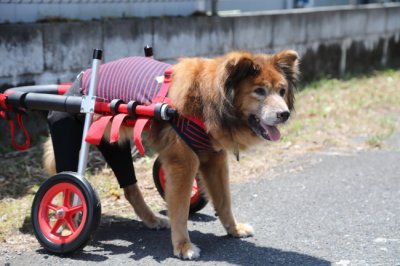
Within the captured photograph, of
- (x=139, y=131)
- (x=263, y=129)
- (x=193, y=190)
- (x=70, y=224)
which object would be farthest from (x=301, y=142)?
(x=70, y=224)

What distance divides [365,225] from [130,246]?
175 centimetres

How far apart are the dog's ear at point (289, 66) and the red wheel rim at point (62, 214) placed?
159 centimetres

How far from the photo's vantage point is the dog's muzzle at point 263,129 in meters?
3.86

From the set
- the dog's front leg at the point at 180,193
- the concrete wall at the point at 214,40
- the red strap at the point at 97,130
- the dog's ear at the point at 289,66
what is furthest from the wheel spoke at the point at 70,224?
the concrete wall at the point at 214,40

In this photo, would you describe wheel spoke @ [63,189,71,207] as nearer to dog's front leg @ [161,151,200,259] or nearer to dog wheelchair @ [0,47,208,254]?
dog wheelchair @ [0,47,208,254]

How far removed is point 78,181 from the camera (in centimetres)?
377

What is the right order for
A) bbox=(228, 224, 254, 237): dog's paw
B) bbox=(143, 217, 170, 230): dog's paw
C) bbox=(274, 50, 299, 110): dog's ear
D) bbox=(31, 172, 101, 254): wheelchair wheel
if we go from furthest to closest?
bbox=(143, 217, 170, 230): dog's paw < bbox=(228, 224, 254, 237): dog's paw < bbox=(274, 50, 299, 110): dog's ear < bbox=(31, 172, 101, 254): wheelchair wheel

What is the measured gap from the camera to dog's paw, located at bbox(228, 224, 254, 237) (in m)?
4.32

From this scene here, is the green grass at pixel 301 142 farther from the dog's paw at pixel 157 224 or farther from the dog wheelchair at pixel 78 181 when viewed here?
the dog wheelchair at pixel 78 181

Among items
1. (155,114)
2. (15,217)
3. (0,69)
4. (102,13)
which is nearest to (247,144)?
(155,114)

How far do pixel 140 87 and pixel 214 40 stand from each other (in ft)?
Result: 13.4

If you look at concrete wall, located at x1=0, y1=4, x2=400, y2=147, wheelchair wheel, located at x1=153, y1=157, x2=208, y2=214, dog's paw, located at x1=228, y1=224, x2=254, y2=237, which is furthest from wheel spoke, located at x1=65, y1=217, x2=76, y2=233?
concrete wall, located at x1=0, y1=4, x2=400, y2=147

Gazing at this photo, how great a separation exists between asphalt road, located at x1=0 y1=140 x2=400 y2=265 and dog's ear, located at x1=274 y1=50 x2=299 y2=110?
0.97 metres

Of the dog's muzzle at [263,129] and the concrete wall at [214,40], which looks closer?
the dog's muzzle at [263,129]
